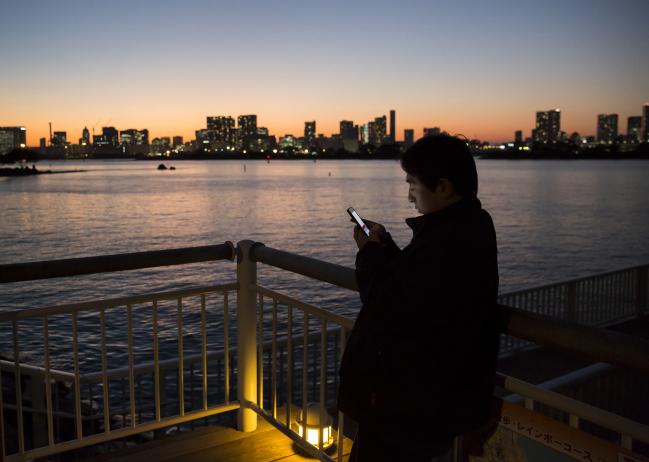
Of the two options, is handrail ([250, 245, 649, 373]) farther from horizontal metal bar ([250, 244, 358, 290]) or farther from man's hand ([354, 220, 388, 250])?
horizontal metal bar ([250, 244, 358, 290])

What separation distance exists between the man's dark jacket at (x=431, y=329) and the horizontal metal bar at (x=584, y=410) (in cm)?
23

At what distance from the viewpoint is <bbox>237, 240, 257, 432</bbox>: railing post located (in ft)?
13.4

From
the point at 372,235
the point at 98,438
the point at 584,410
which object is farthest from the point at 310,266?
the point at 98,438

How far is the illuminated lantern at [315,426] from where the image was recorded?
3.88 meters

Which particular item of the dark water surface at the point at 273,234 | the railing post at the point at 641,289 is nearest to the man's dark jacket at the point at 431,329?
the railing post at the point at 641,289

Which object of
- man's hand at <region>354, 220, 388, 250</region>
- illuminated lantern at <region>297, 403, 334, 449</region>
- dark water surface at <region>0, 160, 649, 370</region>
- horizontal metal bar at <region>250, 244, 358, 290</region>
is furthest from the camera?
dark water surface at <region>0, 160, 649, 370</region>

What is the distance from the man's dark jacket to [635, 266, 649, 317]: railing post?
10.4 m

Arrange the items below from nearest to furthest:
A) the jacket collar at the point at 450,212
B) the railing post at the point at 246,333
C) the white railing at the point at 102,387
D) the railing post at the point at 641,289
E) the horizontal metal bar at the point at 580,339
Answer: the horizontal metal bar at the point at 580,339 → the jacket collar at the point at 450,212 → the white railing at the point at 102,387 → the railing post at the point at 246,333 → the railing post at the point at 641,289

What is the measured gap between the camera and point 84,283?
2558cm

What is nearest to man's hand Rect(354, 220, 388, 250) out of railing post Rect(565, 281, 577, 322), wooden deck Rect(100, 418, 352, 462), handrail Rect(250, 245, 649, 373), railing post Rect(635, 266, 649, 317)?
handrail Rect(250, 245, 649, 373)

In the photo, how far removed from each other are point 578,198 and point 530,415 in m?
82.9

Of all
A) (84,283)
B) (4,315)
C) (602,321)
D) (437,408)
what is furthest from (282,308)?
(437,408)

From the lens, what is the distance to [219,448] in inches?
162

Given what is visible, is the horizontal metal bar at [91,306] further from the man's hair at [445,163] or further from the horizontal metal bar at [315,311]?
the man's hair at [445,163]
